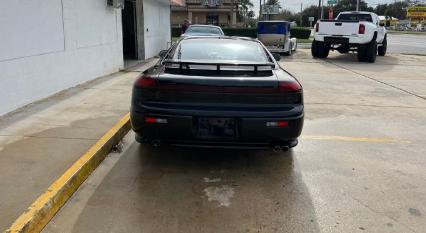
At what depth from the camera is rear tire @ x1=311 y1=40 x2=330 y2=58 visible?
1919 centimetres

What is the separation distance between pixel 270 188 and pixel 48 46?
5077mm

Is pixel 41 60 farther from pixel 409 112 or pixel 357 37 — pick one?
pixel 357 37

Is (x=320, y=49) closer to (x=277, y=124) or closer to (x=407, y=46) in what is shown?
(x=407, y=46)

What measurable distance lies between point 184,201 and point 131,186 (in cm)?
63

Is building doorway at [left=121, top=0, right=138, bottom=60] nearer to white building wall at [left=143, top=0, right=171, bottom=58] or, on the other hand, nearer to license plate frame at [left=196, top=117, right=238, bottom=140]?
white building wall at [left=143, top=0, right=171, bottom=58]

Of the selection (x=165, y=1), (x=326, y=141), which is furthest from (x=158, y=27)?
(x=326, y=141)

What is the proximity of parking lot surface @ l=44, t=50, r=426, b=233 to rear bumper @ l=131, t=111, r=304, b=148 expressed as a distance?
41cm

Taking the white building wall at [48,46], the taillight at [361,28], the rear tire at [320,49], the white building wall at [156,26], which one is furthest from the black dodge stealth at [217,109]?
the rear tire at [320,49]

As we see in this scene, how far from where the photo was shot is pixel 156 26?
1794 centimetres

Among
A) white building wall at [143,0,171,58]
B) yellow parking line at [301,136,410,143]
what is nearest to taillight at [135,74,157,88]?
yellow parking line at [301,136,410,143]

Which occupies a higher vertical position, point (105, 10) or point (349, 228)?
point (105, 10)

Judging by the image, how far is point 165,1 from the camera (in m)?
19.5

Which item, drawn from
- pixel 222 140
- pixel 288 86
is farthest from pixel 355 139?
pixel 222 140

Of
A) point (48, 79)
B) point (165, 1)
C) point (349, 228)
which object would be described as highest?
point (165, 1)
